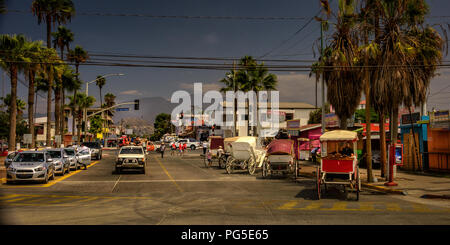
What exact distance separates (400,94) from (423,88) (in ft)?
4.48

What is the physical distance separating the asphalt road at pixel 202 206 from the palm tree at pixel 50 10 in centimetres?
2543

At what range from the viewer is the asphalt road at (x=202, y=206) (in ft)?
32.3

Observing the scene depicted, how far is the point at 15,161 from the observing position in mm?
19000

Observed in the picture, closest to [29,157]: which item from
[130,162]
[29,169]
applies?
[29,169]

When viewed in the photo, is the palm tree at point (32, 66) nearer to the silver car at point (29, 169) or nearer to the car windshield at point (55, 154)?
the car windshield at point (55, 154)

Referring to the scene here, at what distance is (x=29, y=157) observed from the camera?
19547mm

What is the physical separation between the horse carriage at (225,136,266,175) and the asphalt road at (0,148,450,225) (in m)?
7.51

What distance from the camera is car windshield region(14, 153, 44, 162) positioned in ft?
63.4

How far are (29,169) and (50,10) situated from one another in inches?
1024

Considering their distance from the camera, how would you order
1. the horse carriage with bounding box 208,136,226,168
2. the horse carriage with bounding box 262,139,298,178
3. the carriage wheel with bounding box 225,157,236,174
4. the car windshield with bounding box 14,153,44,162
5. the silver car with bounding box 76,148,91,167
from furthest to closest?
1. the horse carriage with bounding box 208,136,226,168
2. the silver car with bounding box 76,148,91,167
3. the carriage wheel with bounding box 225,157,236,174
4. the horse carriage with bounding box 262,139,298,178
5. the car windshield with bounding box 14,153,44,162

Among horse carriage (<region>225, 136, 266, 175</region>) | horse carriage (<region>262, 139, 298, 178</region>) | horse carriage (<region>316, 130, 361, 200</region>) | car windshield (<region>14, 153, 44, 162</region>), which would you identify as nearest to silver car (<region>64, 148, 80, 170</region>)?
car windshield (<region>14, 153, 44, 162</region>)

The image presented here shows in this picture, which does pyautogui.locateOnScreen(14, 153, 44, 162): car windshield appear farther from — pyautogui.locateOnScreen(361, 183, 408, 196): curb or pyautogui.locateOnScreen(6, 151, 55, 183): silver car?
pyautogui.locateOnScreen(361, 183, 408, 196): curb

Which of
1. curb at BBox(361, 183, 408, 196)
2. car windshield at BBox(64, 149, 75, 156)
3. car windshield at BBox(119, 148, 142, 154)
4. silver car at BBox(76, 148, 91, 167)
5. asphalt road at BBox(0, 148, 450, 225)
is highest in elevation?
car windshield at BBox(119, 148, 142, 154)
